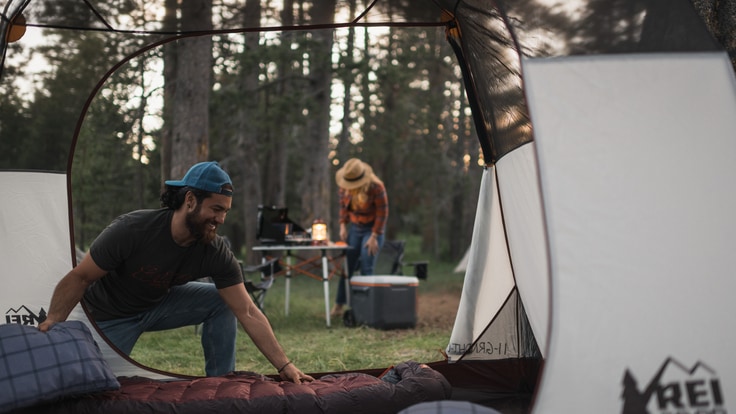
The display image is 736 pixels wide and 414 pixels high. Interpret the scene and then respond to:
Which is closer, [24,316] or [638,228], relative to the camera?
[638,228]

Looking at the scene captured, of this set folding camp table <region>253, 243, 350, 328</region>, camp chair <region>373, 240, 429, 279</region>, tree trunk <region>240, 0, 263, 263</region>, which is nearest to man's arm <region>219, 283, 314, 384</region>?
folding camp table <region>253, 243, 350, 328</region>

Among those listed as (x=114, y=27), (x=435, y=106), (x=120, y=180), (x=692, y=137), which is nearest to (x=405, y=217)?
(x=435, y=106)

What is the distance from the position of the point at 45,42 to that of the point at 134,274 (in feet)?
5.30

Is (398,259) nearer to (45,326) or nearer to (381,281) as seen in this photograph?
(381,281)

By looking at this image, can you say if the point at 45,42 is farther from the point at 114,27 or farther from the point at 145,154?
the point at 145,154

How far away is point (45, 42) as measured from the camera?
426 cm

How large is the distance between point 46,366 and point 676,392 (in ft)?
7.02

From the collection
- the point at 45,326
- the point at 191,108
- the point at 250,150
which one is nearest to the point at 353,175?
the point at 191,108

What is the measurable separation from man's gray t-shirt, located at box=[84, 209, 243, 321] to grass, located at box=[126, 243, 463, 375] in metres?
1.24

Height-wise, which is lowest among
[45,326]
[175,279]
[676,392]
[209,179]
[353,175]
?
[676,392]

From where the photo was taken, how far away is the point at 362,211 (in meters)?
6.96

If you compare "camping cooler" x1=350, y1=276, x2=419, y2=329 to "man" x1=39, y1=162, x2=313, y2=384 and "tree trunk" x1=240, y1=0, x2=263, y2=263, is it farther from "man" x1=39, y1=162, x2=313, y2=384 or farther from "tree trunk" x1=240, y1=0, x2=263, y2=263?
"tree trunk" x1=240, y1=0, x2=263, y2=263

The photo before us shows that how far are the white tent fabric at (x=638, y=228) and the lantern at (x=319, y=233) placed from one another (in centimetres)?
463

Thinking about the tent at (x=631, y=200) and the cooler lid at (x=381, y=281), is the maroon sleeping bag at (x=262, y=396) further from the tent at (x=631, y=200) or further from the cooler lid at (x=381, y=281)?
the cooler lid at (x=381, y=281)
